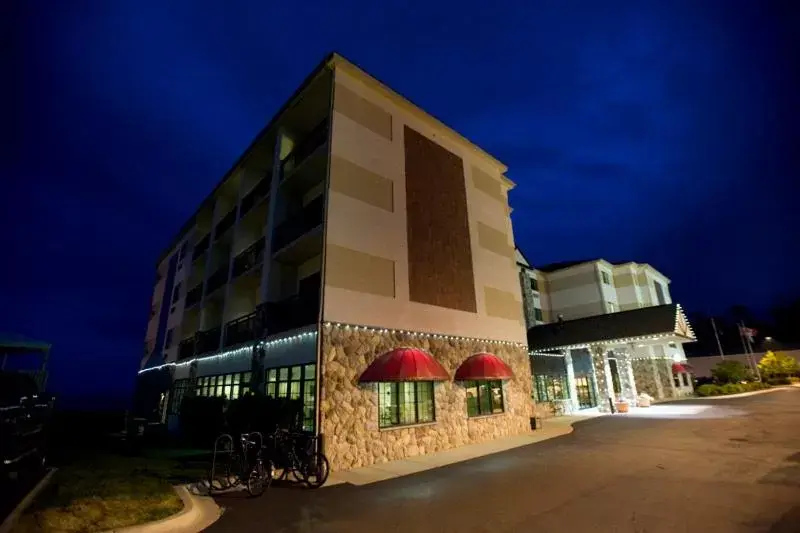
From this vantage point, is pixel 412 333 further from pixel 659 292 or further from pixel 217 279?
pixel 659 292

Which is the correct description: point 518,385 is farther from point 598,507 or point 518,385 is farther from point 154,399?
point 154,399

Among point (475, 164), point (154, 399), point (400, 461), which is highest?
point (475, 164)

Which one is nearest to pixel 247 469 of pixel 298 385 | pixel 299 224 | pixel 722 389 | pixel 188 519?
pixel 188 519

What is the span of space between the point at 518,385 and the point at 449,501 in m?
12.0

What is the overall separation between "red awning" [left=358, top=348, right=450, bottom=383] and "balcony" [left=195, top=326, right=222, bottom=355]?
11238 mm

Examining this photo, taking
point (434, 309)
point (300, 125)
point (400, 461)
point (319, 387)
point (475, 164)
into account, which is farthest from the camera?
point (475, 164)

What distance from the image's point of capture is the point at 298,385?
13344 millimetres

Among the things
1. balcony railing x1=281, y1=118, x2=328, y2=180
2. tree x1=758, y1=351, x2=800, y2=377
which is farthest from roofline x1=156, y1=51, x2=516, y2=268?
tree x1=758, y1=351, x2=800, y2=377

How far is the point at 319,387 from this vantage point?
11469 mm

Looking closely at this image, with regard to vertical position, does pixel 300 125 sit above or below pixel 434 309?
above

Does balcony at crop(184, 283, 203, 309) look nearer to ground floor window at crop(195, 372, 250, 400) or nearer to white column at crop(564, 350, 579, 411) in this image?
ground floor window at crop(195, 372, 250, 400)

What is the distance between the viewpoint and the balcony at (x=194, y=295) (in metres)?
24.7

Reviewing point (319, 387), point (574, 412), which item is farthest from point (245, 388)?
point (574, 412)

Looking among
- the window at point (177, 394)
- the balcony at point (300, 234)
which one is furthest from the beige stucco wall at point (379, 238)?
the window at point (177, 394)
